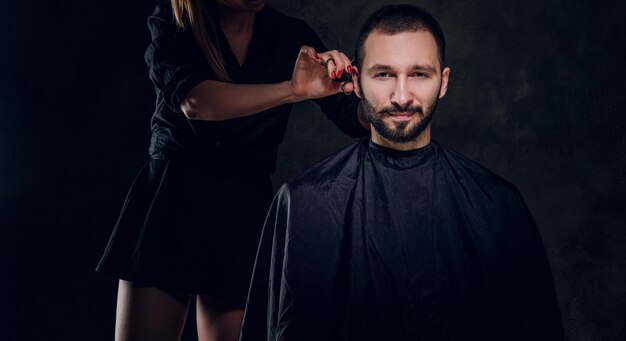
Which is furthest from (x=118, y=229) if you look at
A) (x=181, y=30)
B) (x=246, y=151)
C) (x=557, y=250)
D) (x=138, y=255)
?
(x=557, y=250)

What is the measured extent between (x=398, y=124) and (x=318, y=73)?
25 cm

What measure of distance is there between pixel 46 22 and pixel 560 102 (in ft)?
6.58

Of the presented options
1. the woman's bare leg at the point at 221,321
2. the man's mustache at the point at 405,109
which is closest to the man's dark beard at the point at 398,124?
the man's mustache at the point at 405,109

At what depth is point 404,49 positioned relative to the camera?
1859 mm

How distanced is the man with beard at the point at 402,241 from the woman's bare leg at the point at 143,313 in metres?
0.31

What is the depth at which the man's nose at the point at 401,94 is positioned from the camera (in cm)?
184

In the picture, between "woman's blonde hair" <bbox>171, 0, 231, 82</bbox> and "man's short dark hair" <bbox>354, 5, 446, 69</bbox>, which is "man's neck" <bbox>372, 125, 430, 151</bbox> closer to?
"man's short dark hair" <bbox>354, 5, 446, 69</bbox>

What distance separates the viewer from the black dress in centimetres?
210

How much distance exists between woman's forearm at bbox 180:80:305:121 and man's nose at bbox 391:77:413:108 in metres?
0.25

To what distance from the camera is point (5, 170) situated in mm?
2939

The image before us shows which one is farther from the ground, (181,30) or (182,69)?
(181,30)

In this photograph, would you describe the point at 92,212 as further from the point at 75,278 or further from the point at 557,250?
the point at 557,250

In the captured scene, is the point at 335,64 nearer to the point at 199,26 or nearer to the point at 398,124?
the point at 398,124

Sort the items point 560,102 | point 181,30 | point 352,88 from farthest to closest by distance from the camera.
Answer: point 560,102 < point 181,30 < point 352,88
